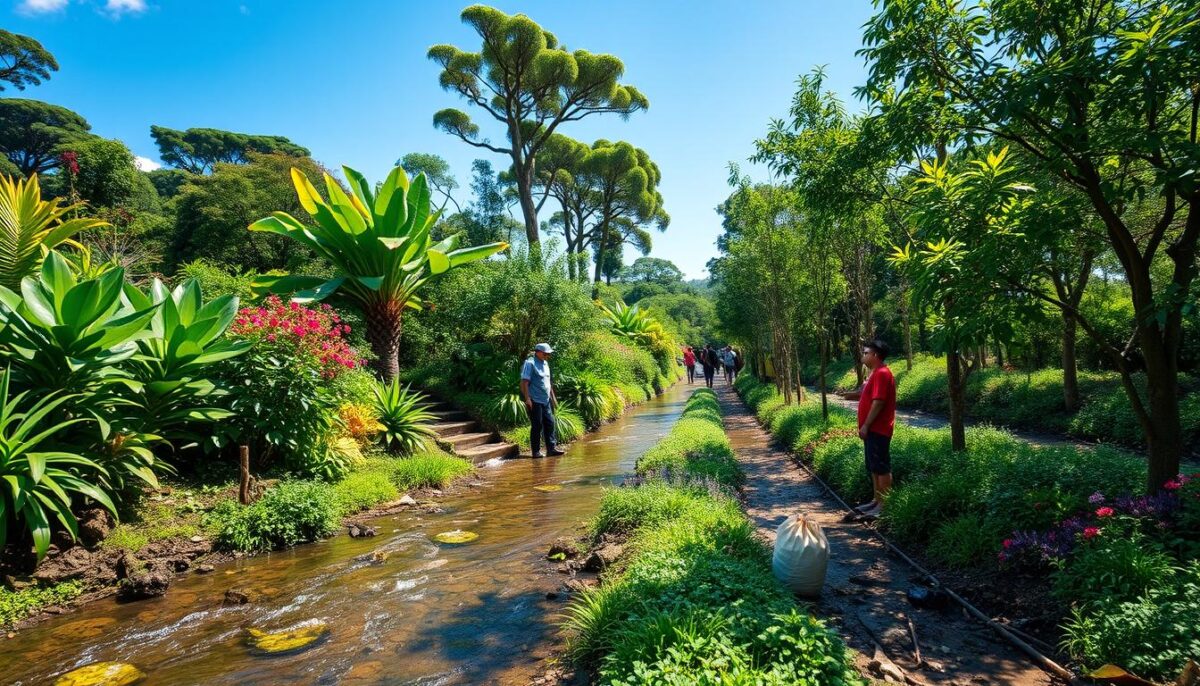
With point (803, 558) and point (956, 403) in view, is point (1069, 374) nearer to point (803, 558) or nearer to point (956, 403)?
point (956, 403)

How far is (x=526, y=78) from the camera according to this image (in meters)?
25.2

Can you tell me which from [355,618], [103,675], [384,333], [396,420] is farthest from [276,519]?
[384,333]

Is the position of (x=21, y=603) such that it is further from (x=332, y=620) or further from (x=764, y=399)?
(x=764, y=399)

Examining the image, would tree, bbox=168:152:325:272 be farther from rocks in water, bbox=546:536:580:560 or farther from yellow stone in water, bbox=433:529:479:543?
rocks in water, bbox=546:536:580:560

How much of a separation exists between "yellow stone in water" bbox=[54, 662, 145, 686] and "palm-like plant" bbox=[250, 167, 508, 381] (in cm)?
675

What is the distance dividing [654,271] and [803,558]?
9643 cm

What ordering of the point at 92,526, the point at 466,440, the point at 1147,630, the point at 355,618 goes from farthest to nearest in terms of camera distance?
the point at 466,440 < the point at 92,526 < the point at 355,618 < the point at 1147,630

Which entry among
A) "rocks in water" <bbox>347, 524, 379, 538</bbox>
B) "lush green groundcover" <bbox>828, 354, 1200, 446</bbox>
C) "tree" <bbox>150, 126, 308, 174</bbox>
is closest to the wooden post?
"rocks in water" <bbox>347, 524, 379, 538</bbox>

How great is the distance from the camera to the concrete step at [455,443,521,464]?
403 inches

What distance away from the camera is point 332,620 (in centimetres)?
411

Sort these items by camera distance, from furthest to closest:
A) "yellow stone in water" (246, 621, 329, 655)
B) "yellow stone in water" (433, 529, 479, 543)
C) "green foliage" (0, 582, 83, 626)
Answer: "yellow stone in water" (433, 529, 479, 543), "green foliage" (0, 582, 83, 626), "yellow stone in water" (246, 621, 329, 655)

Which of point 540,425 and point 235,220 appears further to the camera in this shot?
point 235,220

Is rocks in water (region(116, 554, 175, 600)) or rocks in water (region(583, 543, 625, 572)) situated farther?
rocks in water (region(583, 543, 625, 572))

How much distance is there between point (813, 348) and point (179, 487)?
101ft
